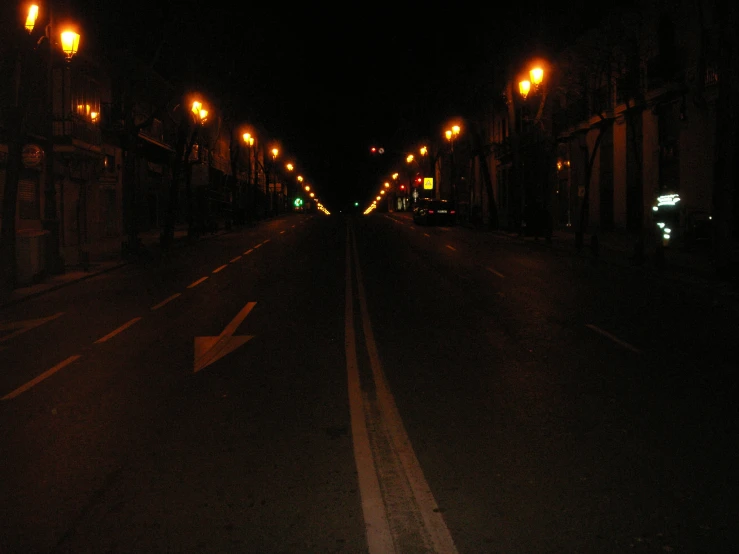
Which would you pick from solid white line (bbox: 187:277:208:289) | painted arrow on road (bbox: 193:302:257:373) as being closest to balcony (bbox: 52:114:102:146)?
solid white line (bbox: 187:277:208:289)

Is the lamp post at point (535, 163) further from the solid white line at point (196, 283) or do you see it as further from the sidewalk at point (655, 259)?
the solid white line at point (196, 283)

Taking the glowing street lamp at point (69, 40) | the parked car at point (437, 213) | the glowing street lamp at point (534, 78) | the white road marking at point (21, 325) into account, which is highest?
the glowing street lamp at point (534, 78)

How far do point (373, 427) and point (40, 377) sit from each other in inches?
178

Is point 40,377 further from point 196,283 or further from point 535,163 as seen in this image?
point 535,163

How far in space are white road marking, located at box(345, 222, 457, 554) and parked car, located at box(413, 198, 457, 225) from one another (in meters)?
45.5

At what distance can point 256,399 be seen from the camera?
7.97 meters

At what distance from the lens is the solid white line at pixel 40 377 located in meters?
8.52

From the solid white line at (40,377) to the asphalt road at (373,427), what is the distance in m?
0.06

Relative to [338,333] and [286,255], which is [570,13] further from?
[338,333]

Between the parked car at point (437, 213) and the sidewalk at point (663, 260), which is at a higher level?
the parked car at point (437, 213)

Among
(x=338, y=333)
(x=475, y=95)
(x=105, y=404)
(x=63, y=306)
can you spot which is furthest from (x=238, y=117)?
(x=105, y=404)

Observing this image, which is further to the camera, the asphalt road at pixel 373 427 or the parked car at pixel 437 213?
the parked car at pixel 437 213

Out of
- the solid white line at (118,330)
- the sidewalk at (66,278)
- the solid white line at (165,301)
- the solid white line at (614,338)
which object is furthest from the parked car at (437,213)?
the solid white line at (614,338)

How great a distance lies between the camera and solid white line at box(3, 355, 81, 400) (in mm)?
8516
